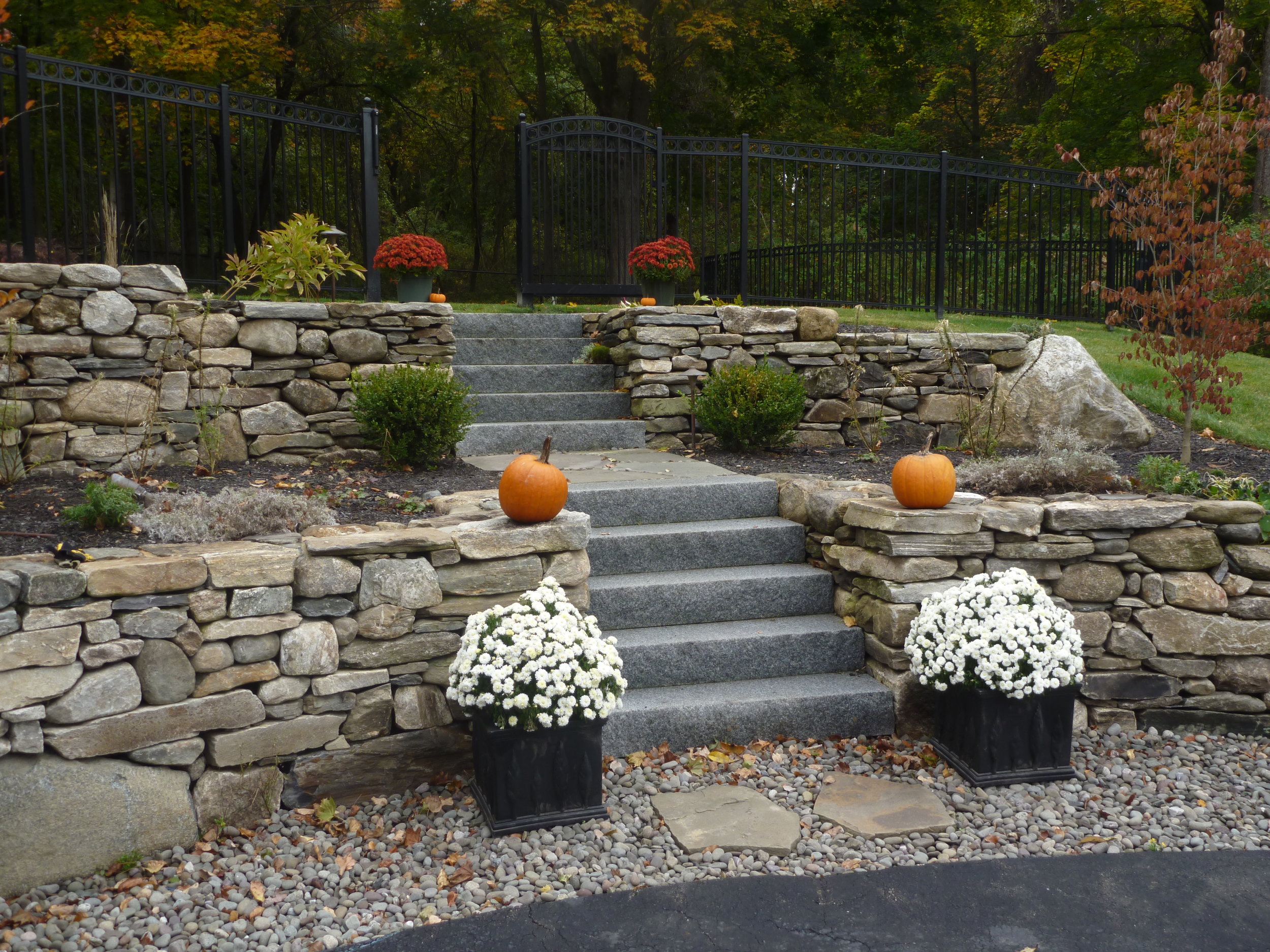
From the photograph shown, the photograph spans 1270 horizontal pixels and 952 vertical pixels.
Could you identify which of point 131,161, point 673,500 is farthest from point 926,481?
A: point 131,161

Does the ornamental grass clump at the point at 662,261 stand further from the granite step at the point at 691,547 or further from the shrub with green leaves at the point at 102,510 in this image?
the shrub with green leaves at the point at 102,510

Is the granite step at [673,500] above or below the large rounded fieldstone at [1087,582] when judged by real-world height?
above

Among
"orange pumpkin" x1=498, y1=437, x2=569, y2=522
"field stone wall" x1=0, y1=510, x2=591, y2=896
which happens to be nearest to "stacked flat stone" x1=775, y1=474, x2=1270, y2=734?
"orange pumpkin" x1=498, y1=437, x2=569, y2=522

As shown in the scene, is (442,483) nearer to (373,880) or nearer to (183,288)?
(183,288)

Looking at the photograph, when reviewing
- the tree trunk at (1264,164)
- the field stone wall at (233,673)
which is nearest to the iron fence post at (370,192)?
the field stone wall at (233,673)

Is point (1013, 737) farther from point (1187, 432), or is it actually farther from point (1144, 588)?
point (1187, 432)

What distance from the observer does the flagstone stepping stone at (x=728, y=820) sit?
118 inches

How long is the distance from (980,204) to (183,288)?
2037cm

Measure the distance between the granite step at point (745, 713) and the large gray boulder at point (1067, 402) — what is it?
124 inches

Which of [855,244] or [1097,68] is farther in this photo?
[1097,68]

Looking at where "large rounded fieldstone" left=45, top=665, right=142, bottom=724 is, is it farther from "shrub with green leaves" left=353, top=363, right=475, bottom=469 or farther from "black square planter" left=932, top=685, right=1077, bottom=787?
"black square planter" left=932, top=685, right=1077, bottom=787

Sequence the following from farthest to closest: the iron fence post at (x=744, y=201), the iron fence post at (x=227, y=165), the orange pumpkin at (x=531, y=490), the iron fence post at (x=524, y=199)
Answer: the iron fence post at (x=744, y=201), the iron fence post at (x=524, y=199), the iron fence post at (x=227, y=165), the orange pumpkin at (x=531, y=490)

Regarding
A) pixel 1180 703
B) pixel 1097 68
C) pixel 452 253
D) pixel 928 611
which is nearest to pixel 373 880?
pixel 928 611

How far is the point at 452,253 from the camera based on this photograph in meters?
17.5
